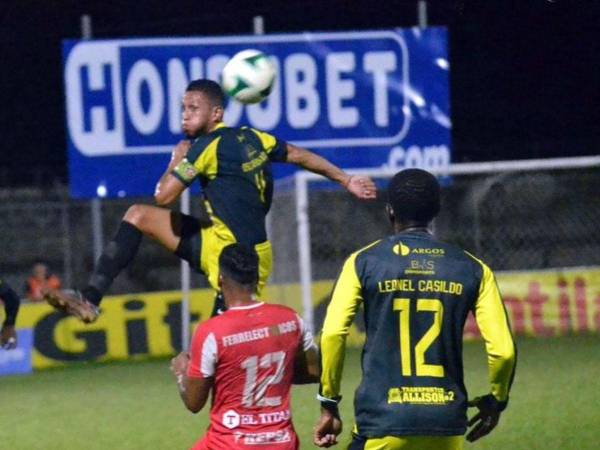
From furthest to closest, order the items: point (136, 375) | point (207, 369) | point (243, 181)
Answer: point (136, 375) → point (243, 181) → point (207, 369)

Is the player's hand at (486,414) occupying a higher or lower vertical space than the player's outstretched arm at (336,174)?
lower

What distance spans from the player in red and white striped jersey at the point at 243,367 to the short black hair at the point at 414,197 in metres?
0.75

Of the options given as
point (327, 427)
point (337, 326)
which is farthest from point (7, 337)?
point (337, 326)

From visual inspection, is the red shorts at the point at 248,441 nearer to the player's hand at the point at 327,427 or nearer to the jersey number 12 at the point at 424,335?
the player's hand at the point at 327,427

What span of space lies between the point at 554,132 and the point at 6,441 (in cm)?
2158

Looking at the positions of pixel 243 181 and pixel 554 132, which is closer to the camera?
pixel 243 181

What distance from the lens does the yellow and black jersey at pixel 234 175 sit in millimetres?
8695

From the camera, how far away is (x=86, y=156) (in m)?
17.4

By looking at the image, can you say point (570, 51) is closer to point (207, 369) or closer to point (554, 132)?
point (554, 132)

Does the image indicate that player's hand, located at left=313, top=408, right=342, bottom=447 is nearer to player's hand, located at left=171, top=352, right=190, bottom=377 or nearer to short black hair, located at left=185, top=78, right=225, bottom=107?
player's hand, located at left=171, top=352, right=190, bottom=377

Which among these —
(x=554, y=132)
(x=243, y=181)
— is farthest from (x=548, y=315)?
(x=554, y=132)

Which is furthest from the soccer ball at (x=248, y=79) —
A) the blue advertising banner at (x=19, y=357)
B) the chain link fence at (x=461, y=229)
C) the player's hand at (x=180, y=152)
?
the chain link fence at (x=461, y=229)

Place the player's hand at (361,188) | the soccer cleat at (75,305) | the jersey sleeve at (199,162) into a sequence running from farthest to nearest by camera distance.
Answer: the player's hand at (361,188), the jersey sleeve at (199,162), the soccer cleat at (75,305)

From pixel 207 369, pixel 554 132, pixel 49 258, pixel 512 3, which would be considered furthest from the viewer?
pixel 512 3
